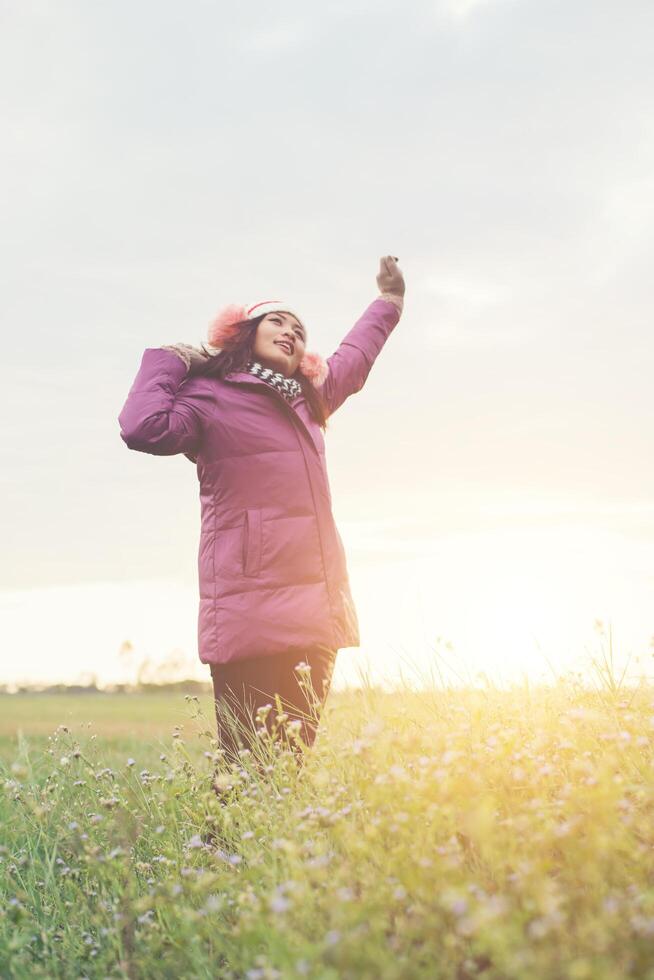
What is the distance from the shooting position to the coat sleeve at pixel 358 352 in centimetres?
625

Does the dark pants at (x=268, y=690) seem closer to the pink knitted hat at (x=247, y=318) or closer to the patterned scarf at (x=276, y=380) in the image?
the patterned scarf at (x=276, y=380)

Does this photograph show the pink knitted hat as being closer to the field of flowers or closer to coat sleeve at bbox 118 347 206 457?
coat sleeve at bbox 118 347 206 457

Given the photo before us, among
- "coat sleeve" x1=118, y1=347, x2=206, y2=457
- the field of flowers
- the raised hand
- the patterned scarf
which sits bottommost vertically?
the field of flowers

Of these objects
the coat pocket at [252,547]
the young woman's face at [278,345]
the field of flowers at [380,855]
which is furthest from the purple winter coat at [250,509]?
the field of flowers at [380,855]

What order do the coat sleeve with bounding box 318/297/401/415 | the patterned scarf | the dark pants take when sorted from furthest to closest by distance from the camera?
the coat sleeve with bounding box 318/297/401/415
the patterned scarf
the dark pants

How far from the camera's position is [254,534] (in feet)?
16.9

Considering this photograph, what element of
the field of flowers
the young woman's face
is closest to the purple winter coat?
the young woman's face

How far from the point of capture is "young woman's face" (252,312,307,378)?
571cm

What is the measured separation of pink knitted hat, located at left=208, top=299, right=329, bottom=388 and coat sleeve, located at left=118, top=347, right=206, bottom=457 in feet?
1.67

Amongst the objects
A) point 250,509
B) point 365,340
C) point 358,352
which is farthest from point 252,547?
point 365,340

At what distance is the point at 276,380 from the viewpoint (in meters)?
5.53

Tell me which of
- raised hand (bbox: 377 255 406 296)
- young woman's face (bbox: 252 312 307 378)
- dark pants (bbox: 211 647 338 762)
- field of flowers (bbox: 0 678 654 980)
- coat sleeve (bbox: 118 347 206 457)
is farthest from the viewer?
raised hand (bbox: 377 255 406 296)

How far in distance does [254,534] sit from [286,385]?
956 mm

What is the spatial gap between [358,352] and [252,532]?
1850mm
